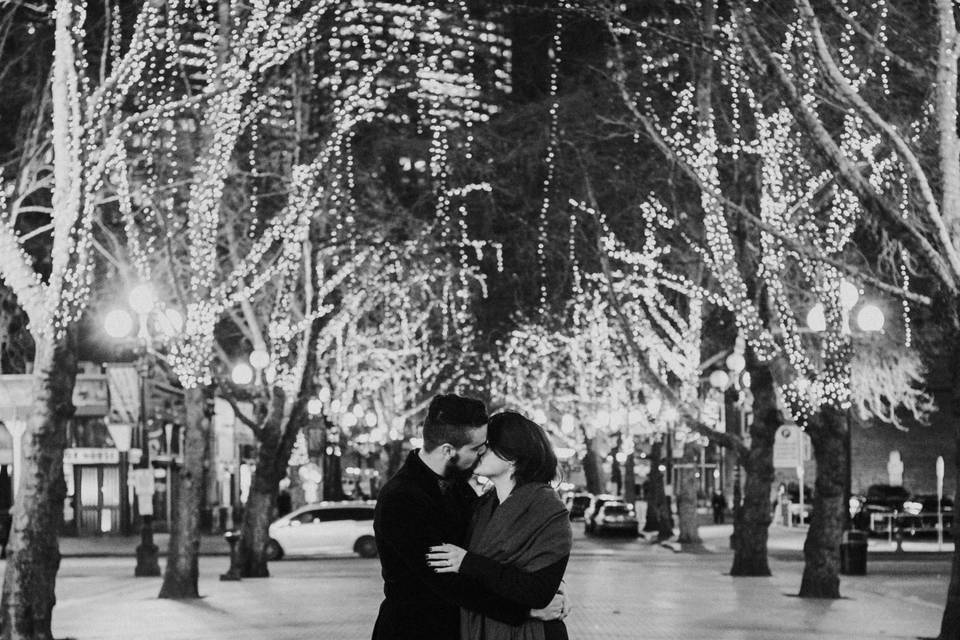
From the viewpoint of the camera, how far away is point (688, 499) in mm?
49812

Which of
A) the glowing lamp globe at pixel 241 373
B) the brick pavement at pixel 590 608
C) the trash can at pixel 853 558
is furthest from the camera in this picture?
the glowing lamp globe at pixel 241 373

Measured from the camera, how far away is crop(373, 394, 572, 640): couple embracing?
278 inches

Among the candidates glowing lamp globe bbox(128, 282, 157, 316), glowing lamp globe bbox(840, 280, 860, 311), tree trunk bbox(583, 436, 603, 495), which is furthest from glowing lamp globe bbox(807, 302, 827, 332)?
tree trunk bbox(583, 436, 603, 495)

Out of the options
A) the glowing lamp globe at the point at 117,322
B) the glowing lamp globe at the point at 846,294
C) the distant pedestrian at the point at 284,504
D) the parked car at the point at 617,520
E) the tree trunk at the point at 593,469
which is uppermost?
the glowing lamp globe at the point at 846,294

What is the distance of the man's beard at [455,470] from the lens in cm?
751

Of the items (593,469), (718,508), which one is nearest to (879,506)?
(718,508)

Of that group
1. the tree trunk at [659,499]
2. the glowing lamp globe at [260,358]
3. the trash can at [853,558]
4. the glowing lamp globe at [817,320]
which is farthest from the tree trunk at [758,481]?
the tree trunk at [659,499]

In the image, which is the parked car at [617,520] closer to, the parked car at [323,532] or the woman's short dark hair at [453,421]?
the parked car at [323,532]

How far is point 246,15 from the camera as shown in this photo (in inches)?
1134

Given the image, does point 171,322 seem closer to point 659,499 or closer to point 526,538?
point 526,538

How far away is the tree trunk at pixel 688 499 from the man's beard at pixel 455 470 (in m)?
41.9

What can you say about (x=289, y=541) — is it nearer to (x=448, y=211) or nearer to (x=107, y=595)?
(x=448, y=211)

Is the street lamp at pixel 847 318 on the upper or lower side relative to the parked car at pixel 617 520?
upper

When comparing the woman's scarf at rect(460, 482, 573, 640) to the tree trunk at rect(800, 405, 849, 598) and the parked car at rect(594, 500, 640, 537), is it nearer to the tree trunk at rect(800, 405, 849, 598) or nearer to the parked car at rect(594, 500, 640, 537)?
the tree trunk at rect(800, 405, 849, 598)
